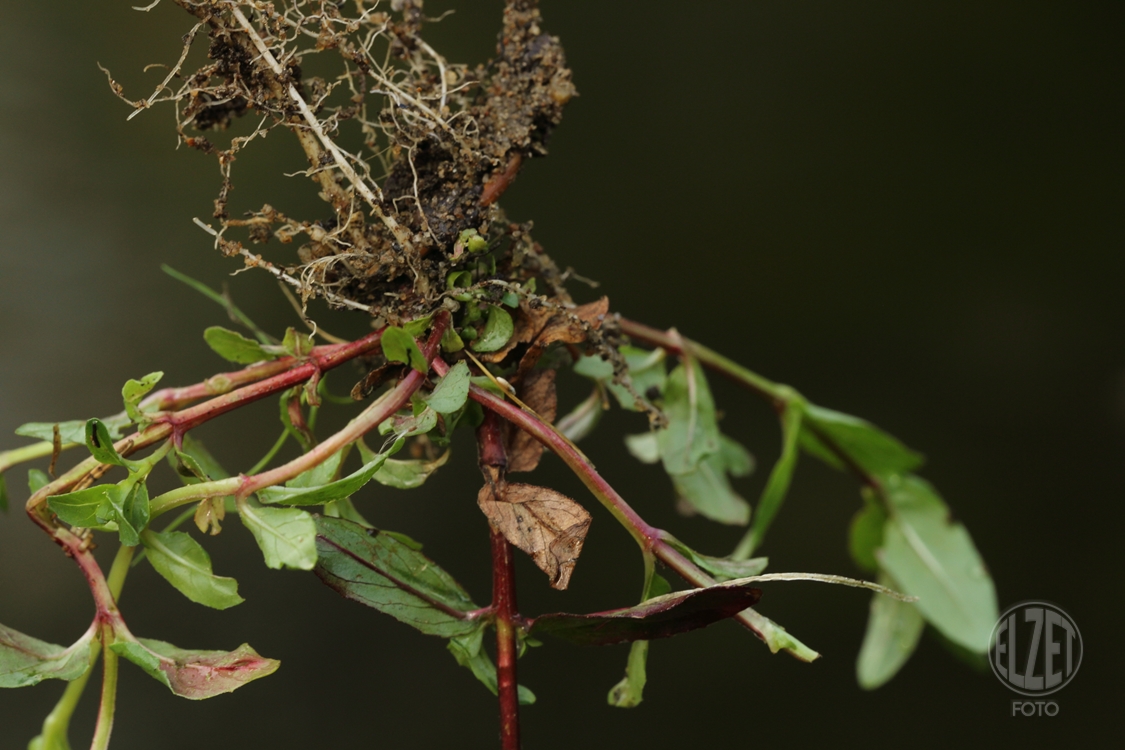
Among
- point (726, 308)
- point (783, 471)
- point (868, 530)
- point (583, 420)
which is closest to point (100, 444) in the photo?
point (583, 420)

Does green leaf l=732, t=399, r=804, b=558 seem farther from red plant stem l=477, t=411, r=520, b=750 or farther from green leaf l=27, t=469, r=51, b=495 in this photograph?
green leaf l=27, t=469, r=51, b=495

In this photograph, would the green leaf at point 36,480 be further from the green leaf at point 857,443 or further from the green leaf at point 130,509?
the green leaf at point 857,443

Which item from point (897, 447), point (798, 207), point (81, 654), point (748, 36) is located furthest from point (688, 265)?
point (81, 654)

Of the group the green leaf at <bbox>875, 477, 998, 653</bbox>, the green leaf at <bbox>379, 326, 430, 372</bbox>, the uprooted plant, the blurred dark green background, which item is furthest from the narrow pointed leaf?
the blurred dark green background

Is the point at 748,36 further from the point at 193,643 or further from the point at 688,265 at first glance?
the point at 193,643

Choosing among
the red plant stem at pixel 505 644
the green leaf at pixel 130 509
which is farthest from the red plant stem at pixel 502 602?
the green leaf at pixel 130 509

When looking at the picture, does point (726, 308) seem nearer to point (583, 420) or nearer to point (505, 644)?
point (583, 420)
